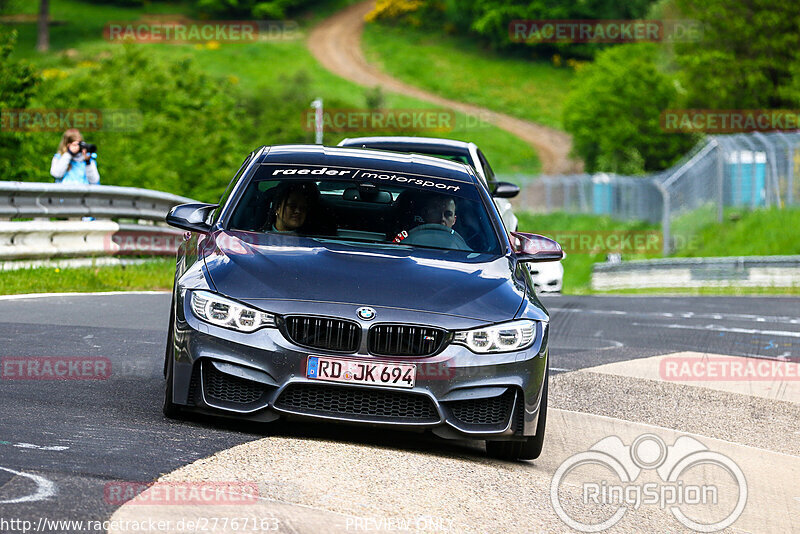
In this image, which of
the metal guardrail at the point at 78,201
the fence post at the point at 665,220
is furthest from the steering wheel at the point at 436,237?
the fence post at the point at 665,220

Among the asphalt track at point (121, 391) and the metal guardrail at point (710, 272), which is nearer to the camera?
the asphalt track at point (121, 391)

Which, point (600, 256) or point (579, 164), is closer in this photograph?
point (600, 256)

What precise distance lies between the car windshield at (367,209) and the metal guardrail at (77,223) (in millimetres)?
8198

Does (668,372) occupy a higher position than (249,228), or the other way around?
(249,228)

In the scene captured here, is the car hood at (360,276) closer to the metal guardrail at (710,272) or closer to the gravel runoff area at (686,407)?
the gravel runoff area at (686,407)

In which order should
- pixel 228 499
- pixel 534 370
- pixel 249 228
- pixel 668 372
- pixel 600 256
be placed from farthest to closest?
pixel 600 256 < pixel 668 372 < pixel 249 228 < pixel 534 370 < pixel 228 499

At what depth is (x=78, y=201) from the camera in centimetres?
1747

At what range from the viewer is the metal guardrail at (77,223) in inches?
619

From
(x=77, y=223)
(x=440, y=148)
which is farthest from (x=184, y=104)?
(x=440, y=148)

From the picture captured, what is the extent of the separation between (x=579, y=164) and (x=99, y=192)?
228 feet

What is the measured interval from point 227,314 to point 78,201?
1149cm

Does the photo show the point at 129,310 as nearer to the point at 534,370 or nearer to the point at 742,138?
the point at 534,370

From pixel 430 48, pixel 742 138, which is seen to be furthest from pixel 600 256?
pixel 430 48

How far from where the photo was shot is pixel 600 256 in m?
48.3
